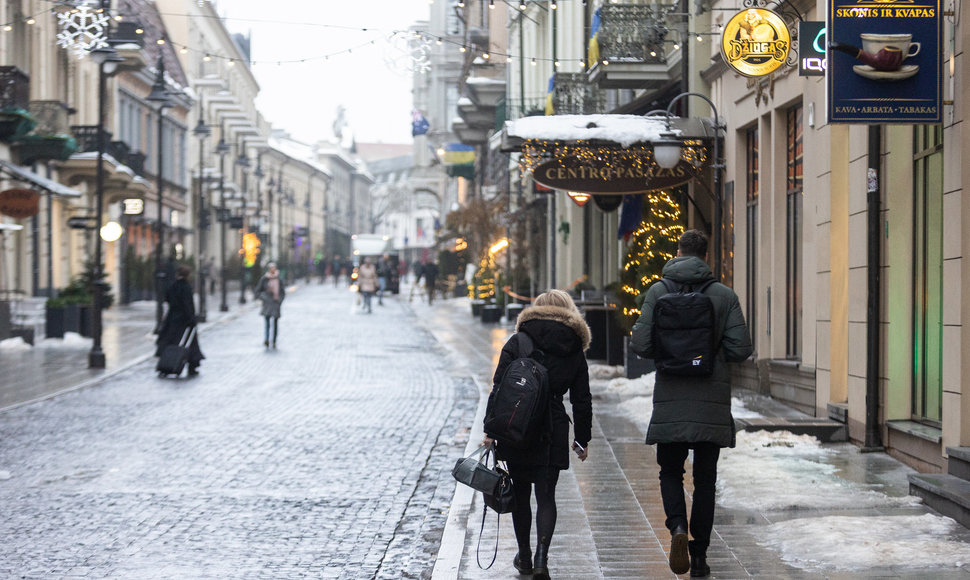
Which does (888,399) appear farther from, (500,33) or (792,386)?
(500,33)

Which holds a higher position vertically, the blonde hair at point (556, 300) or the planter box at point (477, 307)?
the blonde hair at point (556, 300)

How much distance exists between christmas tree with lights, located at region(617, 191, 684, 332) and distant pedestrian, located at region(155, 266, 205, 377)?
6.59 meters

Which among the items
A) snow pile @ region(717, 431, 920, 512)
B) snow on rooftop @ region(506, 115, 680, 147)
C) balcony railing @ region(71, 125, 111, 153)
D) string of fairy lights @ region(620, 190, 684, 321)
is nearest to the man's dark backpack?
snow pile @ region(717, 431, 920, 512)

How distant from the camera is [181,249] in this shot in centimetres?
6147

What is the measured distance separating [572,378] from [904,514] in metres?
2.54

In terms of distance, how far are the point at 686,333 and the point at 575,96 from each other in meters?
17.1

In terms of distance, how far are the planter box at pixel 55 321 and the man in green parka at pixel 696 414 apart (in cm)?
2137

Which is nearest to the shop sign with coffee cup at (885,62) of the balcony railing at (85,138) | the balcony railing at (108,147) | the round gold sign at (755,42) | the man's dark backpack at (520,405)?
the round gold sign at (755,42)

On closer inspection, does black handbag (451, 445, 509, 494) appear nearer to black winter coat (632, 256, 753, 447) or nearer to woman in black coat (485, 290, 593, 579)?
woman in black coat (485, 290, 593, 579)

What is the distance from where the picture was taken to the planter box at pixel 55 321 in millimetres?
26156

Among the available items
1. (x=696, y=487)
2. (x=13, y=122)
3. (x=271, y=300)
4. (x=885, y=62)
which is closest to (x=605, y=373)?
(x=271, y=300)

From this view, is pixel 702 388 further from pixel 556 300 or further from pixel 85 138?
pixel 85 138

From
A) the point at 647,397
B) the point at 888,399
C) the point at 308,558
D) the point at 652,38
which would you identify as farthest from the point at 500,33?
the point at 308,558

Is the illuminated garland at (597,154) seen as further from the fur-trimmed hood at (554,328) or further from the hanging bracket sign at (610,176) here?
the fur-trimmed hood at (554,328)
